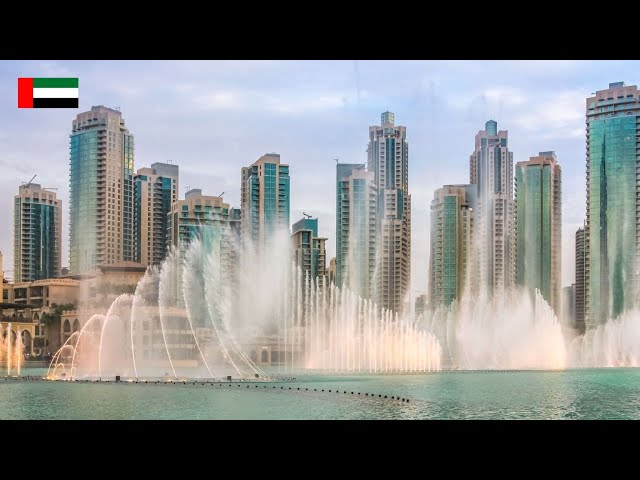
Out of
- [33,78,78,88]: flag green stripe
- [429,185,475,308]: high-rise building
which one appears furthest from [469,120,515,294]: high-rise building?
[33,78,78,88]: flag green stripe

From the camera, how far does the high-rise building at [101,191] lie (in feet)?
214

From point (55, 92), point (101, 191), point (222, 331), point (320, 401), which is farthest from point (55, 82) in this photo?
point (101, 191)

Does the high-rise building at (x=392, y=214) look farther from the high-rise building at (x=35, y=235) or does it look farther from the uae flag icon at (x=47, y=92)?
the uae flag icon at (x=47, y=92)

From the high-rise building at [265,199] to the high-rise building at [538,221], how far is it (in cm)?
1726

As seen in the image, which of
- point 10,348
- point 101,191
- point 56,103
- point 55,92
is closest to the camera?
point 56,103

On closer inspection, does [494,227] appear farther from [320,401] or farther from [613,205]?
[320,401]

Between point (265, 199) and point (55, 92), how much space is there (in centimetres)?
4150

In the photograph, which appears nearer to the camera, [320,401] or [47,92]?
[47,92]

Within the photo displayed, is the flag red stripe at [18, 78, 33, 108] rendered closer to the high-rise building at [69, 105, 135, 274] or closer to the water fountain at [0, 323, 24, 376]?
the water fountain at [0, 323, 24, 376]

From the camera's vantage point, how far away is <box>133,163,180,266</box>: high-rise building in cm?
6638

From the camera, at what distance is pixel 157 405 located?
19.5 m

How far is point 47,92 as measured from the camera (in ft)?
40.9
